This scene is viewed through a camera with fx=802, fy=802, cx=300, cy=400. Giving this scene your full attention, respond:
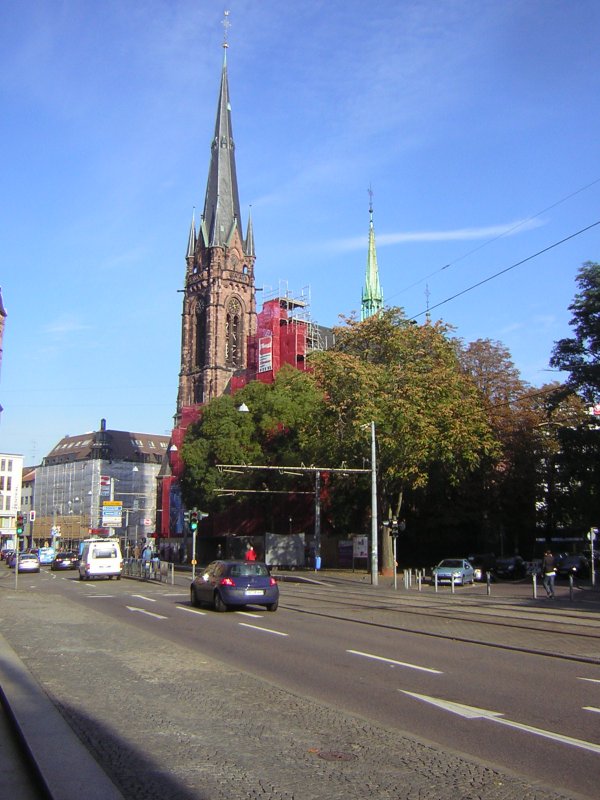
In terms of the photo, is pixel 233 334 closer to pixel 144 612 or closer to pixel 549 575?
pixel 549 575

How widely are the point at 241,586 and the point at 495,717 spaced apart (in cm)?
1328

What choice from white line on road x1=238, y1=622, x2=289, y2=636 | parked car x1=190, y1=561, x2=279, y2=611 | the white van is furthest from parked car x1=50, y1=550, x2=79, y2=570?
white line on road x1=238, y1=622, x2=289, y2=636

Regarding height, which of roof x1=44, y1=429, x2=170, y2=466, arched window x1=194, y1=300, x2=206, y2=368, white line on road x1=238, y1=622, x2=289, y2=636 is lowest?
white line on road x1=238, y1=622, x2=289, y2=636

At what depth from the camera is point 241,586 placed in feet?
68.3

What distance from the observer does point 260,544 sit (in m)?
58.4

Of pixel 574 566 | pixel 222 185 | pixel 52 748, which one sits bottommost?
pixel 574 566

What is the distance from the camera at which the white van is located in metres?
41.4

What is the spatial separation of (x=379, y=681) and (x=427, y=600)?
16.9m

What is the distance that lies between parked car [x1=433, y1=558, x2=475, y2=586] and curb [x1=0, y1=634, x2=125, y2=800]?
28.3 metres

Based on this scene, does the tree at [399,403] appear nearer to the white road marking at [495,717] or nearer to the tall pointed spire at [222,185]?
the white road marking at [495,717]

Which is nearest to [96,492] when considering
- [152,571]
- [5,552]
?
[5,552]

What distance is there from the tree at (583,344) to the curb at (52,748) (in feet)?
127

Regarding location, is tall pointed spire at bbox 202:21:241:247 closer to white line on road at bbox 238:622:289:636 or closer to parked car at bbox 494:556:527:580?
parked car at bbox 494:556:527:580

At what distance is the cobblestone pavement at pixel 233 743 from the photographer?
569 cm
